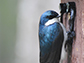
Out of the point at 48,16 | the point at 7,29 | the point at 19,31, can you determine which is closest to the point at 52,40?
the point at 48,16

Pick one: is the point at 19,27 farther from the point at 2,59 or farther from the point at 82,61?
the point at 82,61

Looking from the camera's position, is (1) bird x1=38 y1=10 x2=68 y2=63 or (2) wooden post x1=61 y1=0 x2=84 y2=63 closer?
(2) wooden post x1=61 y1=0 x2=84 y2=63

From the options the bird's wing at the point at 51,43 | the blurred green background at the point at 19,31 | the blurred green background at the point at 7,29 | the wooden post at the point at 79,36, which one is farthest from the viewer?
the blurred green background at the point at 7,29

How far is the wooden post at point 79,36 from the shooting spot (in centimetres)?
96

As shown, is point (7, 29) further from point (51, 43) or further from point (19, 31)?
point (51, 43)

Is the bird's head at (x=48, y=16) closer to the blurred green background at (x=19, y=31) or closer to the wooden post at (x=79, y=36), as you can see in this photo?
the wooden post at (x=79, y=36)

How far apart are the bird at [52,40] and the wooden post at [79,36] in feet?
0.30

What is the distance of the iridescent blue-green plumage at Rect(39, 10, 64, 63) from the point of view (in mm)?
1158

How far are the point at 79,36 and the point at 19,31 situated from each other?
2.17 meters

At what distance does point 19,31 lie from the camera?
3109 mm

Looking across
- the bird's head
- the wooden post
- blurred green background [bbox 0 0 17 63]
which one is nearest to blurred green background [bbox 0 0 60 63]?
blurred green background [bbox 0 0 17 63]

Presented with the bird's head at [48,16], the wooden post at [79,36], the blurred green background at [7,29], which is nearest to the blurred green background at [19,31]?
the blurred green background at [7,29]

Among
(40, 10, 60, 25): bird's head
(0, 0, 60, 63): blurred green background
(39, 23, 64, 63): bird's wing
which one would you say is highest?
(40, 10, 60, 25): bird's head

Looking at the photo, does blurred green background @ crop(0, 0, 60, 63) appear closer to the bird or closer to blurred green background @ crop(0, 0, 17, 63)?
blurred green background @ crop(0, 0, 17, 63)
